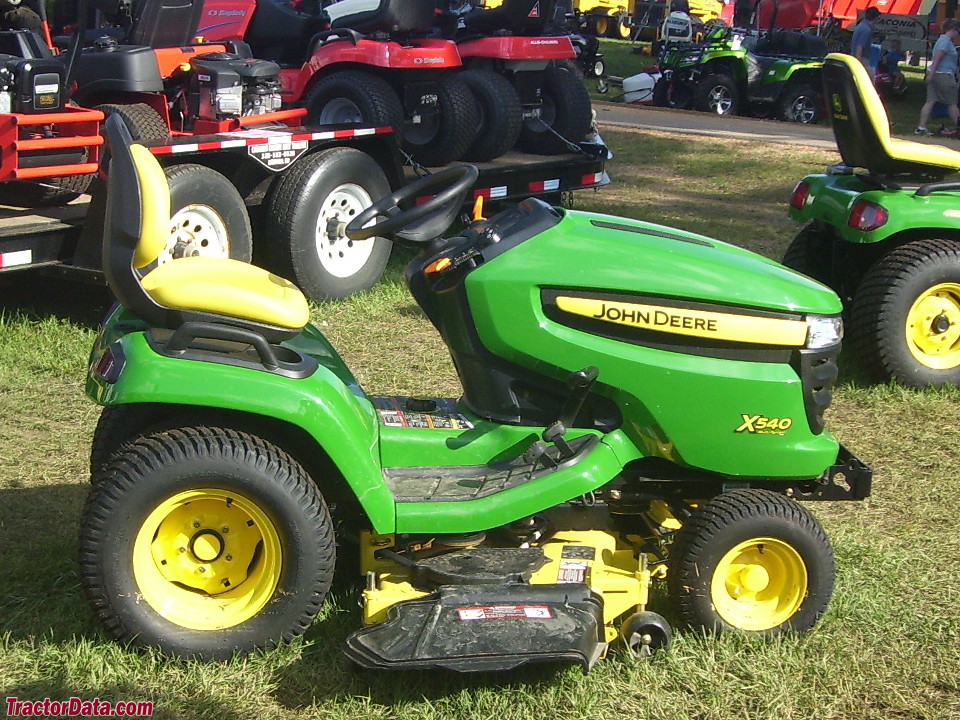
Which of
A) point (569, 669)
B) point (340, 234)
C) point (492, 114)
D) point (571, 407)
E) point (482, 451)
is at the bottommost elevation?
point (569, 669)

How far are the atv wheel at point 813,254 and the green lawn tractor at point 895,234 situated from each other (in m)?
0.39

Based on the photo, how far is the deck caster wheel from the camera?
3209 mm

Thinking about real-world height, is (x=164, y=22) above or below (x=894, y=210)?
above

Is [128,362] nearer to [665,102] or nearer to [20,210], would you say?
[20,210]

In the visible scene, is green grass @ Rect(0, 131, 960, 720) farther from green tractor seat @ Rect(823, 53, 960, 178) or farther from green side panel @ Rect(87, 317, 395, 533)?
green tractor seat @ Rect(823, 53, 960, 178)

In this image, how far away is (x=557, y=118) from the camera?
904cm

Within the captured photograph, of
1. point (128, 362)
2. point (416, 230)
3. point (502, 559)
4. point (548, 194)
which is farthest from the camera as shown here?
point (548, 194)

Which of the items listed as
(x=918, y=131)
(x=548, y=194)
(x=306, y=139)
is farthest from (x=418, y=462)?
(x=918, y=131)

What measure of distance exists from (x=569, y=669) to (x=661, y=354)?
3.04 ft

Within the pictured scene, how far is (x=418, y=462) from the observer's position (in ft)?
11.2

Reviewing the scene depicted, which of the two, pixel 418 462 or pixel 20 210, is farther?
pixel 20 210

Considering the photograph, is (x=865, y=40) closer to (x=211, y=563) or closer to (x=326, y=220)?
(x=326, y=220)

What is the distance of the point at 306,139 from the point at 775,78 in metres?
12.8

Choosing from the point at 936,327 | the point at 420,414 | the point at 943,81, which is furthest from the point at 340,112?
the point at 943,81
